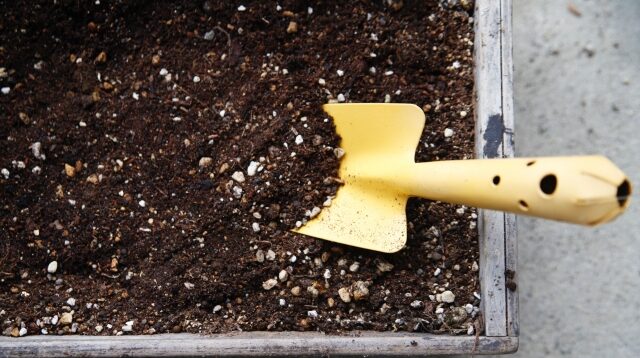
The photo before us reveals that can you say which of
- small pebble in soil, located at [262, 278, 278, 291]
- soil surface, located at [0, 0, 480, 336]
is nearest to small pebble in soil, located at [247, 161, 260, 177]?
soil surface, located at [0, 0, 480, 336]

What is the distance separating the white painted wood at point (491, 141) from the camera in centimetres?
120

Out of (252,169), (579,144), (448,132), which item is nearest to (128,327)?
(252,169)

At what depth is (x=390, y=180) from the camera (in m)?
1.16

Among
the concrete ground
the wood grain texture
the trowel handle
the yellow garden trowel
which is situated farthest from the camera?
the concrete ground

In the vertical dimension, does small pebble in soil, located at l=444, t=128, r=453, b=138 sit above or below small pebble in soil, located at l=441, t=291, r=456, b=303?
above

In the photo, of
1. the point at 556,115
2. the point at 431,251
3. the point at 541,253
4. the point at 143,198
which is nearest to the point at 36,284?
the point at 143,198

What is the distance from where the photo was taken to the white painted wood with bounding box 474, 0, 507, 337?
1.20 metres

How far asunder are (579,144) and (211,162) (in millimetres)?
987

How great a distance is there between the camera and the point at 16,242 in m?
1.29

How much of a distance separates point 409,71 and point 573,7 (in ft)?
2.00

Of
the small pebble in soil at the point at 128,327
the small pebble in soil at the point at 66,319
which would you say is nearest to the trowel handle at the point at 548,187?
the small pebble in soil at the point at 128,327

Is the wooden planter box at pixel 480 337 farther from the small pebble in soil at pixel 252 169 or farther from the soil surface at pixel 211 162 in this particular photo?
the small pebble in soil at pixel 252 169

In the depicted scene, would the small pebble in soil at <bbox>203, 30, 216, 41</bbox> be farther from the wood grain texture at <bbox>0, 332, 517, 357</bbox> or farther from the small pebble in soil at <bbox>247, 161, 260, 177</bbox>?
the wood grain texture at <bbox>0, 332, 517, 357</bbox>

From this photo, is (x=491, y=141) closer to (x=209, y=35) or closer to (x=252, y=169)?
(x=252, y=169)
